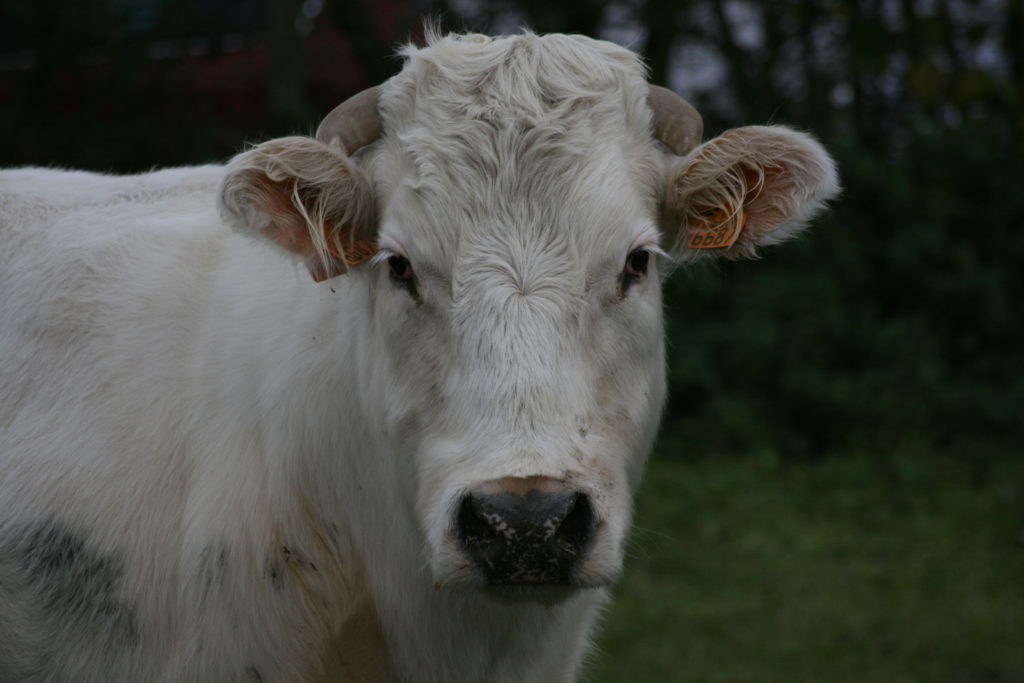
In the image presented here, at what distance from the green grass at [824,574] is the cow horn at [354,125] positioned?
10.5 ft

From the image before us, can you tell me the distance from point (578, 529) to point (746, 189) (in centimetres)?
126

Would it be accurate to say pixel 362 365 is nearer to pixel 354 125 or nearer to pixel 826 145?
pixel 354 125

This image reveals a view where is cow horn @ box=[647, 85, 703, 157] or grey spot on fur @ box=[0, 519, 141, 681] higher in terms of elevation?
cow horn @ box=[647, 85, 703, 157]

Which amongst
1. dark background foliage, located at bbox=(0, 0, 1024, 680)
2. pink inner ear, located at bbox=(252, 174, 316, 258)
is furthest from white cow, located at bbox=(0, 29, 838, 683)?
dark background foliage, located at bbox=(0, 0, 1024, 680)

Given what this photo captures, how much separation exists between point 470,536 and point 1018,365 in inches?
311

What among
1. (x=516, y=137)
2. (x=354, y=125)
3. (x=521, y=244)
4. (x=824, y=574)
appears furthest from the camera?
Answer: (x=824, y=574)

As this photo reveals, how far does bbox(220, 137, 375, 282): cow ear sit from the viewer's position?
3.29 metres

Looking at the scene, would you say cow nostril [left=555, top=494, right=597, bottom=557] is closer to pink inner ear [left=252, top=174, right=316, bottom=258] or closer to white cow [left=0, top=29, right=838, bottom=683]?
white cow [left=0, top=29, right=838, bottom=683]

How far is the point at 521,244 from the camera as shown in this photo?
3037mm

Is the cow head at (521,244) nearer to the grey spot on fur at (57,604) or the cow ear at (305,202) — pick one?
the cow ear at (305,202)

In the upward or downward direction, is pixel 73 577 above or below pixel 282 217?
below

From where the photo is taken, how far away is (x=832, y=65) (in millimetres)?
11359

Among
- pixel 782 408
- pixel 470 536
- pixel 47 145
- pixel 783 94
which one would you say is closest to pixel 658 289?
pixel 470 536

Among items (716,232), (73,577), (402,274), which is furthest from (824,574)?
(73,577)
